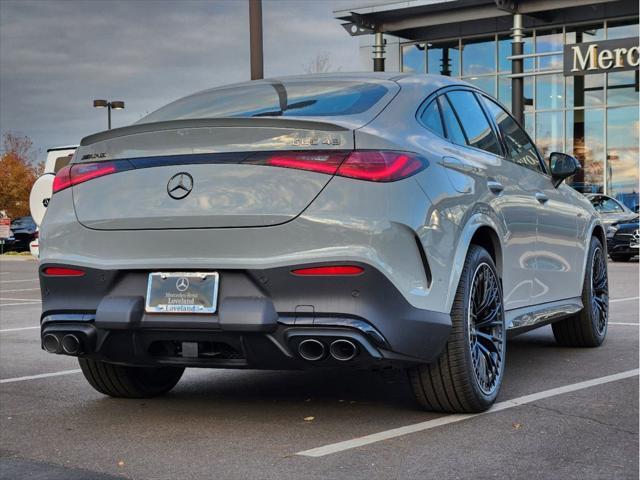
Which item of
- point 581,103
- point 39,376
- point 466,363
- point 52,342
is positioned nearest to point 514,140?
point 466,363

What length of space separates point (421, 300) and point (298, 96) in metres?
1.33

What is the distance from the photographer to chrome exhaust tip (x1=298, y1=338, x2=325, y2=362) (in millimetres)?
4570

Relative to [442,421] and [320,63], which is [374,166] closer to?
[442,421]

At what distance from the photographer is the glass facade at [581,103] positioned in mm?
32156

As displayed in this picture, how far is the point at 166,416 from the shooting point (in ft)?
17.5

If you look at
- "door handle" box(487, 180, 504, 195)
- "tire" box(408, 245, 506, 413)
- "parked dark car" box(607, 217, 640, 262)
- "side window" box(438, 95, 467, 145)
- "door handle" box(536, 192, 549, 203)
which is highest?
"side window" box(438, 95, 467, 145)

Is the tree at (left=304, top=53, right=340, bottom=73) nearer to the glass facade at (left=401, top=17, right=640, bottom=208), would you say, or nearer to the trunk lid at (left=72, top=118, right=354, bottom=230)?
the glass facade at (left=401, top=17, right=640, bottom=208)

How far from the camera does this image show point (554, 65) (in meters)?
33.2

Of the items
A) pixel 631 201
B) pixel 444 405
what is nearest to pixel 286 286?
pixel 444 405

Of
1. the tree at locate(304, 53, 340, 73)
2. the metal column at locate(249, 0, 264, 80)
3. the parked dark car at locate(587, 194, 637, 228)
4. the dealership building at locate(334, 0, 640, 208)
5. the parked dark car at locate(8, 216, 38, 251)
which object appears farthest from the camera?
the tree at locate(304, 53, 340, 73)

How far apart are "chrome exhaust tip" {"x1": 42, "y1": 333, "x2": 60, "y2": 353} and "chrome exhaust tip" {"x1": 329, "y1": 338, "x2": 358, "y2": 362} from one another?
1.36 meters

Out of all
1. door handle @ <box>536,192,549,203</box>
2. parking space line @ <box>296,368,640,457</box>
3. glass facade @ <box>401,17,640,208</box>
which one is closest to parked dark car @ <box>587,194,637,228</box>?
glass facade @ <box>401,17,640,208</box>

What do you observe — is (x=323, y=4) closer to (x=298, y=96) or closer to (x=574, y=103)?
(x=574, y=103)

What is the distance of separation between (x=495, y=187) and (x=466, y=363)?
1.19 metres
